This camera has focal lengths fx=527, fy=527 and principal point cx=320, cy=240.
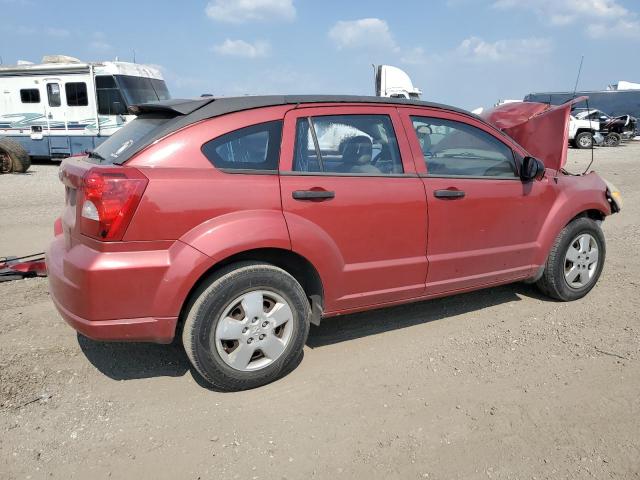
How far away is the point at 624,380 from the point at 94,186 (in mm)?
3333

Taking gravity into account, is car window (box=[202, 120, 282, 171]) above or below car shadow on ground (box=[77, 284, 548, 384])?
above

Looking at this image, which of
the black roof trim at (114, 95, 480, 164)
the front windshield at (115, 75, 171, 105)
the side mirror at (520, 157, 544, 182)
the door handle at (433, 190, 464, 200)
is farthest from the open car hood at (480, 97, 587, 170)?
the front windshield at (115, 75, 171, 105)

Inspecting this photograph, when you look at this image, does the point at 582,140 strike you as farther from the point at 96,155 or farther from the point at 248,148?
the point at 96,155

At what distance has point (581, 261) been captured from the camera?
4.62 metres

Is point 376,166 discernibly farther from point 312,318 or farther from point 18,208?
point 18,208

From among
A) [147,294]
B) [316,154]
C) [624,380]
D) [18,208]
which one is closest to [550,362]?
[624,380]

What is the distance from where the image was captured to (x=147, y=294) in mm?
2842

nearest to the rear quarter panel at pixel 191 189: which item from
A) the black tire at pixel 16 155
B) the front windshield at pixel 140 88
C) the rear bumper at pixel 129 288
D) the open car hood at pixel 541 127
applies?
the rear bumper at pixel 129 288

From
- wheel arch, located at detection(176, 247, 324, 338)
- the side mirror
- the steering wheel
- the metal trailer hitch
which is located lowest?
the metal trailer hitch

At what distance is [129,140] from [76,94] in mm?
14278

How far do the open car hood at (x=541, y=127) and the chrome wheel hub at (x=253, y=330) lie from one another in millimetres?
3135

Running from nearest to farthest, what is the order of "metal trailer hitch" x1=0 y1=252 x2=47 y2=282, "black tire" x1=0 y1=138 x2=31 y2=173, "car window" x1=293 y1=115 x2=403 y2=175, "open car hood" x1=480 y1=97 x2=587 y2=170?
"car window" x1=293 y1=115 x2=403 y2=175 < "open car hood" x1=480 y1=97 x2=587 y2=170 < "metal trailer hitch" x1=0 y1=252 x2=47 y2=282 < "black tire" x1=0 y1=138 x2=31 y2=173

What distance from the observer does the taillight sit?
2725 mm

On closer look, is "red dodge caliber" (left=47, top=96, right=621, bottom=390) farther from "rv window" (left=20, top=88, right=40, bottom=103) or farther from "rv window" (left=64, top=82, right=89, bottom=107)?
"rv window" (left=20, top=88, right=40, bottom=103)
